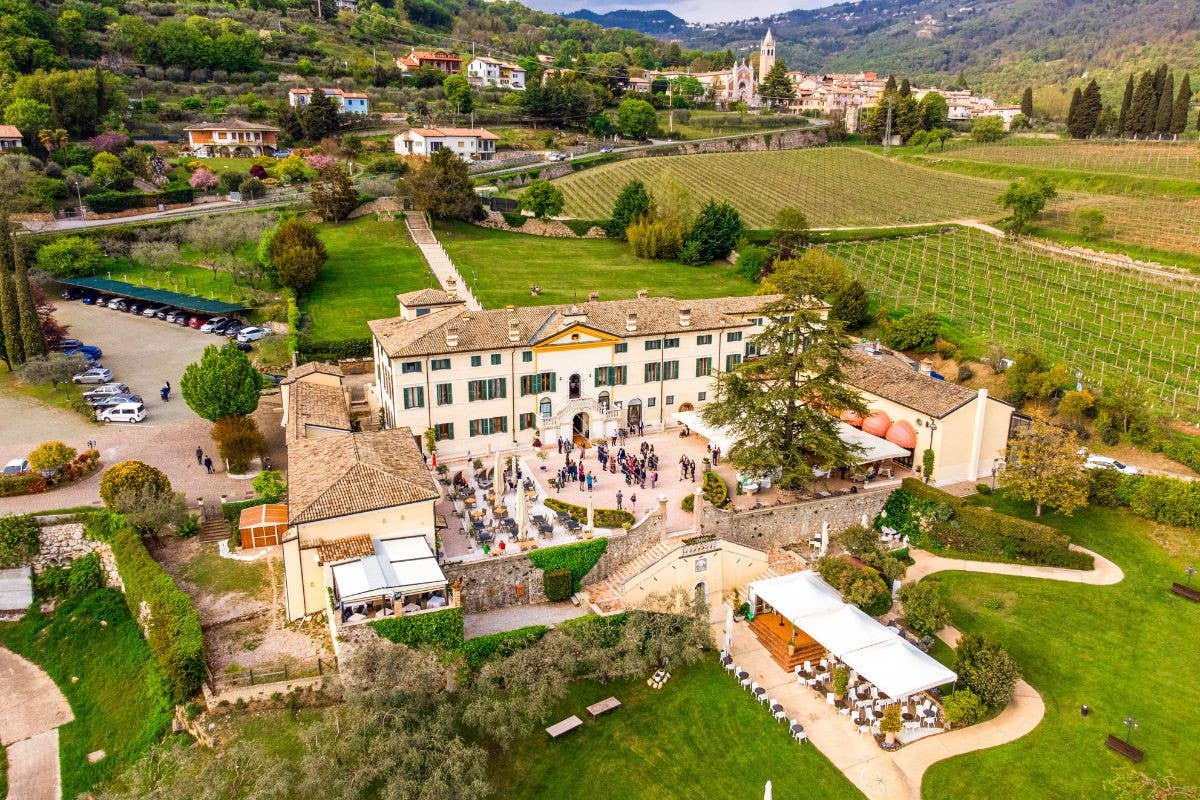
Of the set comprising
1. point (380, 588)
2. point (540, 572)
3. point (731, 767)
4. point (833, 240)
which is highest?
point (833, 240)

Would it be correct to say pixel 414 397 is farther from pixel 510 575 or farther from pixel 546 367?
pixel 510 575

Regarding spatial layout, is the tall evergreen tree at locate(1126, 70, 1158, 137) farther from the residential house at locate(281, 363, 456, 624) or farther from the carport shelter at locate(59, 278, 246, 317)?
the residential house at locate(281, 363, 456, 624)

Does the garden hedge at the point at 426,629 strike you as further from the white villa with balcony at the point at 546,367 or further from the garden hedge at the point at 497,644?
the white villa with balcony at the point at 546,367

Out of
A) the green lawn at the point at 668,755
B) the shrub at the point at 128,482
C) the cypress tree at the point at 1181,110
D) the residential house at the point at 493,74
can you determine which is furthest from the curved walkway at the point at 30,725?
the residential house at the point at 493,74

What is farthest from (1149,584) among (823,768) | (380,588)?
(380,588)

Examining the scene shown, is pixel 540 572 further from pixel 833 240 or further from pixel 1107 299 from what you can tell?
pixel 833 240

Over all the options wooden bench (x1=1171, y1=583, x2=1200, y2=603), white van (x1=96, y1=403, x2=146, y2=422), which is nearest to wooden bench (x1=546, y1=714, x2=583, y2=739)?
wooden bench (x1=1171, y1=583, x2=1200, y2=603)
